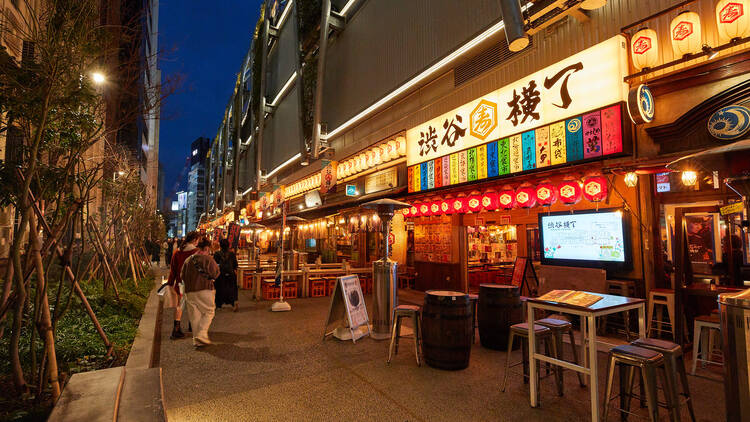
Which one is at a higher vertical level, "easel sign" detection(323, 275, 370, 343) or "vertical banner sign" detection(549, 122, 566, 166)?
"vertical banner sign" detection(549, 122, 566, 166)

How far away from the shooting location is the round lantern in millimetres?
8898

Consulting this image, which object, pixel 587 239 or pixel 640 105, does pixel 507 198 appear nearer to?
pixel 587 239

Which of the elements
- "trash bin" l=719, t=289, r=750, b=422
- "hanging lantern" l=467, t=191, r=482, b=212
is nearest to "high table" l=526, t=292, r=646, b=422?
"trash bin" l=719, t=289, r=750, b=422

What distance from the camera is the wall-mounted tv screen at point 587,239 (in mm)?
6695

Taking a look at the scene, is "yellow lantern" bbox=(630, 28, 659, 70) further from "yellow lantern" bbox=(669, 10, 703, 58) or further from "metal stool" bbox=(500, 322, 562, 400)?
"metal stool" bbox=(500, 322, 562, 400)

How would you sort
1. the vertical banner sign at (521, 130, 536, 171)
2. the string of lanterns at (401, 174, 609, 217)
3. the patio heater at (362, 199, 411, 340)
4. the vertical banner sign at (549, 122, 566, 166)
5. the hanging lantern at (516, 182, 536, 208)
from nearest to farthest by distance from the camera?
the string of lanterns at (401, 174, 609, 217)
the patio heater at (362, 199, 411, 340)
the vertical banner sign at (549, 122, 566, 166)
the hanging lantern at (516, 182, 536, 208)
the vertical banner sign at (521, 130, 536, 171)

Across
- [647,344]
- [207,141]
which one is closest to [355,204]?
[647,344]

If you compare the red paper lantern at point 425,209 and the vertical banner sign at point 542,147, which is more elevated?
the vertical banner sign at point 542,147

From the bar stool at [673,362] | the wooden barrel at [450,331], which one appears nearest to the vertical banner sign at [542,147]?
the wooden barrel at [450,331]

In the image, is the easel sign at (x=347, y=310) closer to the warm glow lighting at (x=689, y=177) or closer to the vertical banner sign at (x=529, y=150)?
the vertical banner sign at (x=529, y=150)

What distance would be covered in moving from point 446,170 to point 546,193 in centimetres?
321

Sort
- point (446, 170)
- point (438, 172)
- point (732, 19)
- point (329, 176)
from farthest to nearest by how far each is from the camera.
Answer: point (329, 176) < point (438, 172) < point (446, 170) < point (732, 19)

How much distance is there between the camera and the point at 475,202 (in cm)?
896

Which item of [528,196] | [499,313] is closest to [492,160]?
[528,196]
